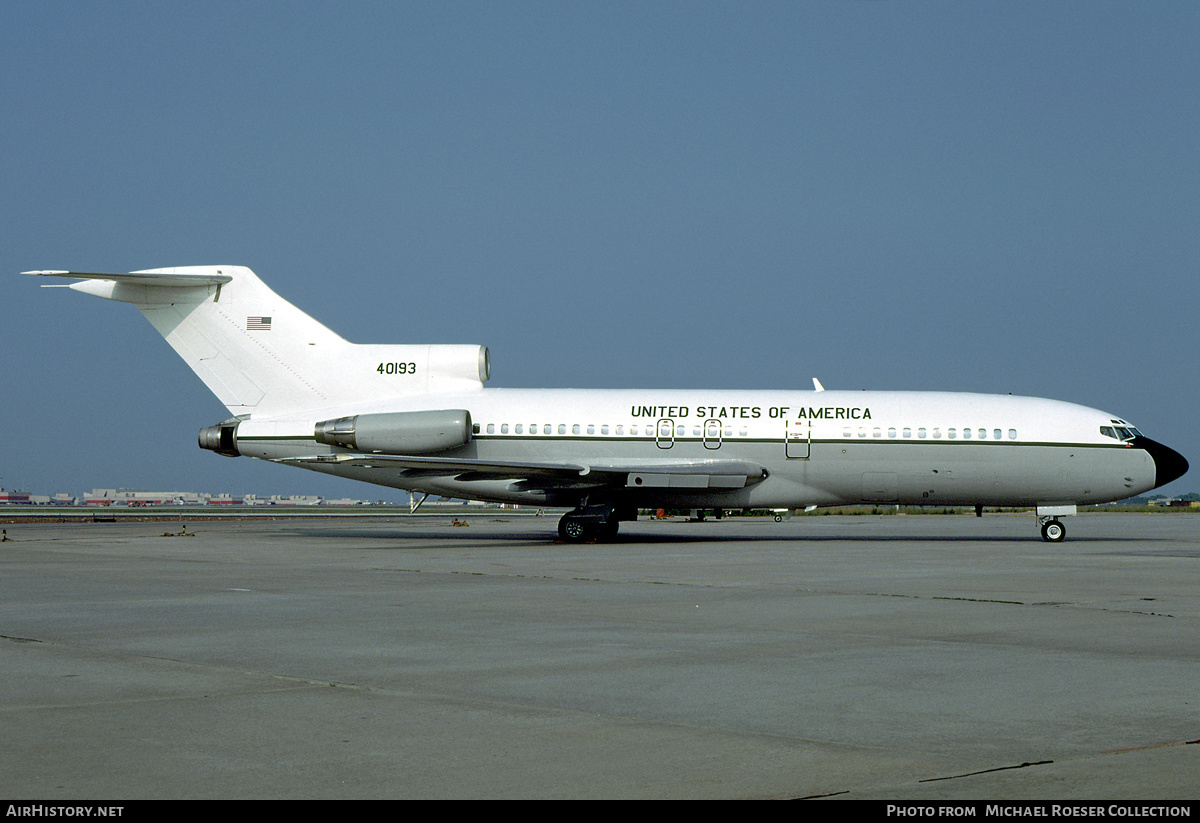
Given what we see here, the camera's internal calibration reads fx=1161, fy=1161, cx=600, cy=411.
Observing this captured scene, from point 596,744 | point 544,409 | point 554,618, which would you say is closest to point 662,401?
point 544,409

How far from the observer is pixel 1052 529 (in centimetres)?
2833

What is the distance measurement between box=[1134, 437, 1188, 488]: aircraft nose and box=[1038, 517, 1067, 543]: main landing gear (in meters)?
2.40

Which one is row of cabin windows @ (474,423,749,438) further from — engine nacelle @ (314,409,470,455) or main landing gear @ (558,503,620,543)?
main landing gear @ (558,503,620,543)

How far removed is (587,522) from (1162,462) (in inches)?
535

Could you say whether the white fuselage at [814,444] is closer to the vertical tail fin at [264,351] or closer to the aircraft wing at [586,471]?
the aircraft wing at [586,471]

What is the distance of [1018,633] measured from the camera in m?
10.6

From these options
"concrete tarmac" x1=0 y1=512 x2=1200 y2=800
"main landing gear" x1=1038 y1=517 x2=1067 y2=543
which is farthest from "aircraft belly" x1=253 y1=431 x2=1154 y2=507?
"concrete tarmac" x1=0 y1=512 x2=1200 y2=800

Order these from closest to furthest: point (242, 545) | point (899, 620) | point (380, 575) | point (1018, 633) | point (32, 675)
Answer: point (32, 675), point (1018, 633), point (899, 620), point (380, 575), point (242, 545)

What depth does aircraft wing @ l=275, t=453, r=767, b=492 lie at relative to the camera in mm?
25969

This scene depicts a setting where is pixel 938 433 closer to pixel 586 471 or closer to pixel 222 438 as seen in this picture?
pixel 586 471

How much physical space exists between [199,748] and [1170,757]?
481 centimetres

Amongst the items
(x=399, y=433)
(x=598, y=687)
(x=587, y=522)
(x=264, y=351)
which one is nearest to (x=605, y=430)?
(x=587, y=522)

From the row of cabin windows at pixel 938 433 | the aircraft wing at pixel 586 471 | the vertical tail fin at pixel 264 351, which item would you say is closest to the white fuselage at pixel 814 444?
the row of cabin windows at pixel 938 433

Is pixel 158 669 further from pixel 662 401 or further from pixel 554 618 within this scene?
pixel 662 401
